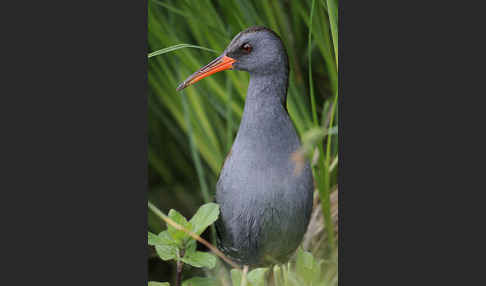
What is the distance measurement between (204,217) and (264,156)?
465 mm

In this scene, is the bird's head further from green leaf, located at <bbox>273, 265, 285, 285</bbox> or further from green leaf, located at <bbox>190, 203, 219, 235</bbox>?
green leaf, located at <bbox>273, 265, 285, 285</bbox>

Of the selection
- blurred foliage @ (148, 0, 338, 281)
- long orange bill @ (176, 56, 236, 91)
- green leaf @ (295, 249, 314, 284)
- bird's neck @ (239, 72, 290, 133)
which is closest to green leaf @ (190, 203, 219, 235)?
blurred foliage @ (148, 0, 338, 281)

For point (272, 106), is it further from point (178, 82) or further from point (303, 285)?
point (303, 285)

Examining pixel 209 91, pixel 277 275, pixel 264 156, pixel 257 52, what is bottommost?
pixel 277 275

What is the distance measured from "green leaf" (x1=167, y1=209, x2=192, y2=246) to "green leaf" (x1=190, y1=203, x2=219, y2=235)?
0.04m

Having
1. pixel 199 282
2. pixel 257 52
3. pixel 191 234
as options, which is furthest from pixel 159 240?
pixel 257 52

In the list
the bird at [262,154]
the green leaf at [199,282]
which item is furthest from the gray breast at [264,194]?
the green leaf at [199,282]

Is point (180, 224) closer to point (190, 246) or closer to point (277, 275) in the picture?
point (190, 246)

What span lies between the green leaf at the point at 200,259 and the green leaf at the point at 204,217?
0.13 m

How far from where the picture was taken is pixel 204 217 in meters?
3.74

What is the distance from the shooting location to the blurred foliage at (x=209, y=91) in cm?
402

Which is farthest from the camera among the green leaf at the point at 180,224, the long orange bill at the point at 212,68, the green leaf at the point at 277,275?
the green leaf at the point at 277,275

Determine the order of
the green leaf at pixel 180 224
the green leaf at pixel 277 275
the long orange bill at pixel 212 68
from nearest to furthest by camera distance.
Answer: the green leaf at pixel 180 224 → the long orange bill at pixel 212 68 → the green leaf at pixel 277 275

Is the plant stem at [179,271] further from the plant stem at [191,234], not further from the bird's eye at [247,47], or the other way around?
the bird's eye at [247,47]
